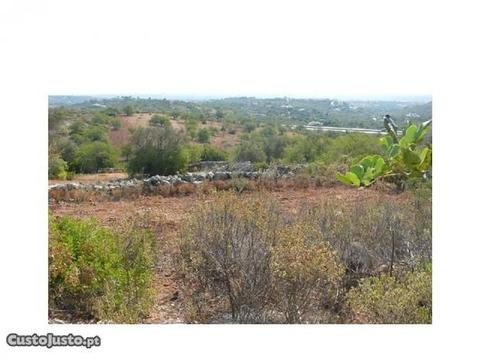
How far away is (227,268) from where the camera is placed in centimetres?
439

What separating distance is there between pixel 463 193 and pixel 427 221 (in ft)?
4.98

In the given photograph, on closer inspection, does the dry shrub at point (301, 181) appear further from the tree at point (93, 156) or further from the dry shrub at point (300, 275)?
the dry shrub at point (300, 275)

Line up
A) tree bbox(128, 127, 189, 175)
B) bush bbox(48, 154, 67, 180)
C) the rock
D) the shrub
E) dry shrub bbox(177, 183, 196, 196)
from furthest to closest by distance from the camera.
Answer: tree bbox(128, 127, 189, 175)
bush bbox(48, 154, 67, 180)
the rock
dry shrub bbox(177, 183, 196, 196)
the shrub

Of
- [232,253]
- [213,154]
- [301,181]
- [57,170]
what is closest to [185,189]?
[301,181]

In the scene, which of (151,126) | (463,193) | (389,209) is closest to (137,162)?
(151,126)

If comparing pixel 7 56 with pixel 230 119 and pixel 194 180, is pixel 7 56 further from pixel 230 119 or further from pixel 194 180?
pixel 230 119

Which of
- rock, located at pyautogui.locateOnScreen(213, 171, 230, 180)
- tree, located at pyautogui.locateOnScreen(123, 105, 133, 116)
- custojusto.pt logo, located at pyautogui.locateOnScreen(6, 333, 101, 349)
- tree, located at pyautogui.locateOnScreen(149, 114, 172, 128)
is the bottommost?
custojusto.pt logo, located at pyautogui.locateOnScreen(6, 333, 101, 349)

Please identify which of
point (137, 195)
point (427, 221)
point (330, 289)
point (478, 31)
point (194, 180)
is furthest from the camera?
point (194, 180)

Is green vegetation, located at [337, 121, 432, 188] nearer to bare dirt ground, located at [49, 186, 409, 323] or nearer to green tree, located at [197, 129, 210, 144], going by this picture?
bare dirt ground, located at [49, 186, 409, 323]

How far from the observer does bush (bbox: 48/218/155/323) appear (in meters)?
4.07

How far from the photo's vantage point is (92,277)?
433 cm

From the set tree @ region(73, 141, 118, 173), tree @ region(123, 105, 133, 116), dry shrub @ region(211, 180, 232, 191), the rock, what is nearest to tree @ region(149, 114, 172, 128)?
tree @ region(123, 105, 133, 116)

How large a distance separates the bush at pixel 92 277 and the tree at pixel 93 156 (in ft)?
29.2

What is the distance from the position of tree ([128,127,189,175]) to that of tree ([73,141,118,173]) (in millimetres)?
1076
